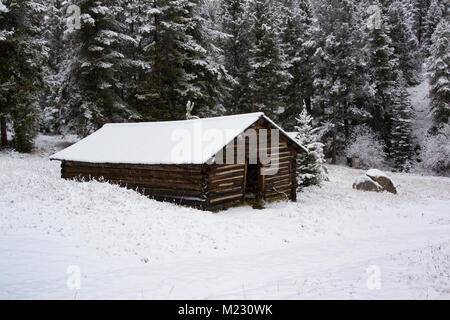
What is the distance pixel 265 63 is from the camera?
3525cm

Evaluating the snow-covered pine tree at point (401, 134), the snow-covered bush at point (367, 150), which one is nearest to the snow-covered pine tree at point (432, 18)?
the snow-covered pine tree at point (401, 134)

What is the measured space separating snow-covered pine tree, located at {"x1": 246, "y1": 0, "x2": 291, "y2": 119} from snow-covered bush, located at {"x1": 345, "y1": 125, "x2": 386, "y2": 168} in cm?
980

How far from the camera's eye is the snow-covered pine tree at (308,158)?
72.8 feet

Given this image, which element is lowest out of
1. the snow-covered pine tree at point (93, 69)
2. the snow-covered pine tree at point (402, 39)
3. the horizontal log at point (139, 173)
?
the horizontal log at point (139, 173)

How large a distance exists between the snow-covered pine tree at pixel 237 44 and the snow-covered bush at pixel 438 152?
67.0 ft

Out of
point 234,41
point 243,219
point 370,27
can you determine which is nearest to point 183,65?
point 234,41

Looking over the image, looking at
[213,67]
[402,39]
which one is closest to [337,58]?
[213,67]

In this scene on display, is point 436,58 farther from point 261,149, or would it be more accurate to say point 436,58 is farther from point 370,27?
point 261,149

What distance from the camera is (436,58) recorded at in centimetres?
3703

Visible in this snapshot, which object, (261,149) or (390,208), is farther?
(390,208)

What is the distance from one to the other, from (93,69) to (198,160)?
18.9 metres

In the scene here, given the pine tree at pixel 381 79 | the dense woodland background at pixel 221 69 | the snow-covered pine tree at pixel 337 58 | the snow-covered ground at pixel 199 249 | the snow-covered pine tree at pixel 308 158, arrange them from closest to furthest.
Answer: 1. the snow-covered ground at pixel 199 249
2. the snow-covered pine tree at pixel 308 158
3. the dense woodland background at pixel 221 69
4. the snow-covered pine tree at pixel 337 58
5. the pine tree at pixel 381 79

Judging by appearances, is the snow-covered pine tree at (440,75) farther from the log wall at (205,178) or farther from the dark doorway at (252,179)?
the dark doorway at (252,179)

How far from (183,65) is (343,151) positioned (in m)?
22.3
